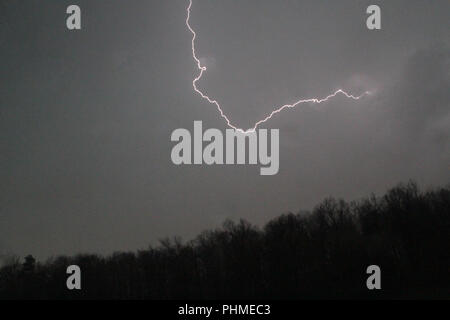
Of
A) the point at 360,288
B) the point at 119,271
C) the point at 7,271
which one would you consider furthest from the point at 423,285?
the point at 7,271

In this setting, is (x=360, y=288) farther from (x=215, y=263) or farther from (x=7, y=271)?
(x=7, y=271)

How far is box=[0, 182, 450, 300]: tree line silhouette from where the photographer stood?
4381 cm

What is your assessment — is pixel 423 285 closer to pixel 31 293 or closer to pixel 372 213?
pixel 372 213

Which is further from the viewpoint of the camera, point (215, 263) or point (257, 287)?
point (215, 263)

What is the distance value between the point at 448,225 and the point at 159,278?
162 feet

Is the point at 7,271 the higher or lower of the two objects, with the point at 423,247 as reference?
lower

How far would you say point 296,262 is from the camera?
56.2 meters

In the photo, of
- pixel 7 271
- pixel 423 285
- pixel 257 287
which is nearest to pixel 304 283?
pixel 257 287

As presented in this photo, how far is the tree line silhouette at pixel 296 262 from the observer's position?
43.8 m

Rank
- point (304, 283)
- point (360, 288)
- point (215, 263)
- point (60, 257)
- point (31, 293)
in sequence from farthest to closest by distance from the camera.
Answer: point (60, 257) < point (31, 293) < point (215, 263) < point (304, 283) < point (360, 288)

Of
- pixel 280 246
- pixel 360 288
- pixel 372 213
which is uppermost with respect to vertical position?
pixel 372 213

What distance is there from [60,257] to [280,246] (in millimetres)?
66288

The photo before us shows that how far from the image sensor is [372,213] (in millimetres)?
56938
